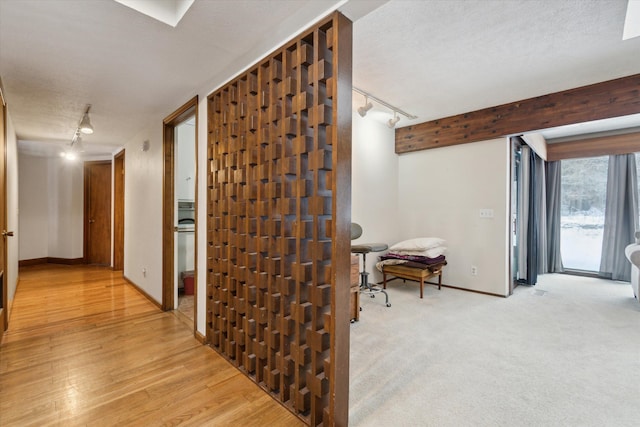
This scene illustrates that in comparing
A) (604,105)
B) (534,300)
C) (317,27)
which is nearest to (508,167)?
(604,105)

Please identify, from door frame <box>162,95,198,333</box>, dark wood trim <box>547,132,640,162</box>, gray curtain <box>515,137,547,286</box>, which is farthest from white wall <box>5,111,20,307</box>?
dark wood trim <box>547,132,640,162</box>

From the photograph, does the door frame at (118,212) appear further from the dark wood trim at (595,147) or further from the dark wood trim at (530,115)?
the dark wood trim at (595,147)

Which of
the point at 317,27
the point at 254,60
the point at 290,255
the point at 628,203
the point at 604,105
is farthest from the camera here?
the point at 628,203

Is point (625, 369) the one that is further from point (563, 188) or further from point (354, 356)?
point (563, 188)

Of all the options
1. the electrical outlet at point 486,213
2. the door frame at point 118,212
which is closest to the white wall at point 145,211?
the door frame at point 118,212

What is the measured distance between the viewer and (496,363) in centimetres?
212

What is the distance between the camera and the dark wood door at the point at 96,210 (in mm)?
6004

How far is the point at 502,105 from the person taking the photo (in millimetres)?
3662

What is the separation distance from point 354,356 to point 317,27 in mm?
2195

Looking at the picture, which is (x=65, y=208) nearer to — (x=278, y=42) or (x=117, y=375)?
(x=117, y=375)

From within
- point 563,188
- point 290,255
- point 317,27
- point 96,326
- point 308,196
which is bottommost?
point 96,326

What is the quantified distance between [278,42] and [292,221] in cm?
109

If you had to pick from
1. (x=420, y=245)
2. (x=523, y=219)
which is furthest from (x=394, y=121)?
(x=523, y=219)

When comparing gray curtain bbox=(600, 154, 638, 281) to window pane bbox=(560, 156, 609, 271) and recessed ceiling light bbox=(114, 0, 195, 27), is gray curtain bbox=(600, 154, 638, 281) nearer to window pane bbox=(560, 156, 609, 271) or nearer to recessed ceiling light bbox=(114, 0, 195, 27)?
window pane bbox=(560, 156, 609, 271)
